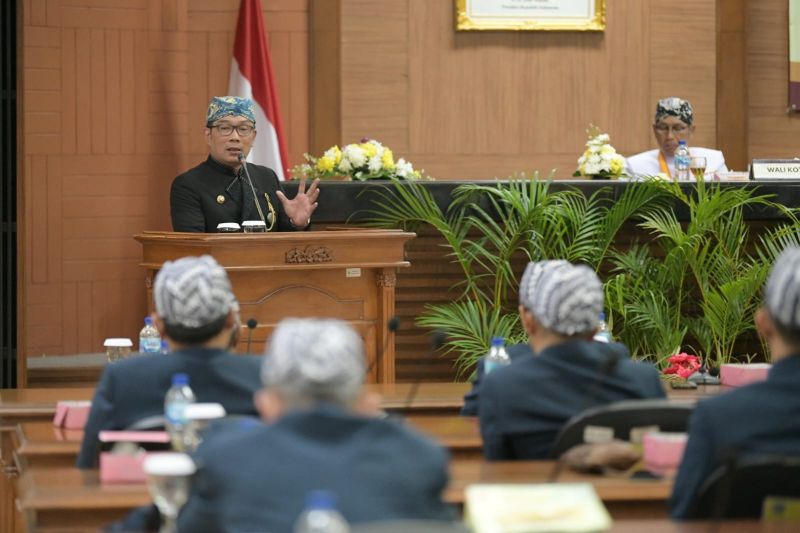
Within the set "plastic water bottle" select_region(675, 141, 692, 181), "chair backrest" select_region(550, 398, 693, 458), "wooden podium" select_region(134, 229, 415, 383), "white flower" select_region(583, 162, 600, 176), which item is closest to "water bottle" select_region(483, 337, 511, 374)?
"chair backrest" select_region(550, 398, 693, 458)

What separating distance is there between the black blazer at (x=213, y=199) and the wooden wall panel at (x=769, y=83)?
454 centimetres

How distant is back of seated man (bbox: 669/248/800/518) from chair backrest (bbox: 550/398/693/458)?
0.35 meters

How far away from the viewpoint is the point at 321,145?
9555 mm

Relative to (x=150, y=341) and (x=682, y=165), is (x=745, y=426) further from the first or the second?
(x=682, y=165)

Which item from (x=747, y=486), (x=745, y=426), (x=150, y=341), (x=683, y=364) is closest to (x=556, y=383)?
(x=745, y=426)

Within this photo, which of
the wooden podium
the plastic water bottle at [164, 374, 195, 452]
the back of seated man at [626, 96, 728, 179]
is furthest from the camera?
the back of seated man at [626, 96, 728, 179]

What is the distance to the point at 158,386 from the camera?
3.58 meters

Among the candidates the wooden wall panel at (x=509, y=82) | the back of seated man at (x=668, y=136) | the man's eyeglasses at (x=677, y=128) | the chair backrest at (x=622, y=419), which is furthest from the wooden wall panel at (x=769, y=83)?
the chair backrest at (x=622, y=419)

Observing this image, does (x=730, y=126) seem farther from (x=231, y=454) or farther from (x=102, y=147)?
(x=231, y=454)

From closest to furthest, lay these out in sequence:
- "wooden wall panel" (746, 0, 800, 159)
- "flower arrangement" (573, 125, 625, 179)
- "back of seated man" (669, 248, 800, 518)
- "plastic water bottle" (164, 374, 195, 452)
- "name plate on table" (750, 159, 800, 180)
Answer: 1. "back of seated man" (669, 248, 800, 518)
2. "plastic water bottle" (164, 374, 195, 452)
3. "name plate on table" (750, 159, 800, 180)
4. "flower arrangement" (573, 125, 625, 179)
5. "wooden wall panel" (746, 0, 800, 159)

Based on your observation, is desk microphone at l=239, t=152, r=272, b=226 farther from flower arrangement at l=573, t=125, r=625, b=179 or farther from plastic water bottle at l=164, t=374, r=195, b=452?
plastic water bottle at l=164, t=374, r=195, b=452

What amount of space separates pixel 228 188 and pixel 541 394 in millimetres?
3784

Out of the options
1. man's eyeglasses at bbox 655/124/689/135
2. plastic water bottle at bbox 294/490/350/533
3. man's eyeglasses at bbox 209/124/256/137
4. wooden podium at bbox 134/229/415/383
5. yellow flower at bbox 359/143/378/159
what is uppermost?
man's eyeglasses at bbox 655/124/689/135

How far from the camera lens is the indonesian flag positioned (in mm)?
8930
